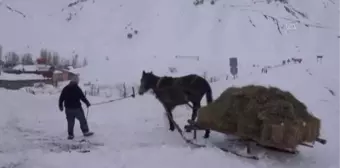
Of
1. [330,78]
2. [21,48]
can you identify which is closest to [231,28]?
[21,48]

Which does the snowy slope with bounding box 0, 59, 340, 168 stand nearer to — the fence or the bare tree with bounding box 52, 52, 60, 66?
the fence

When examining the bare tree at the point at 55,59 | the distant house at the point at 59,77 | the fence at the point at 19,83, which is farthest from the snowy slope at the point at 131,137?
the bare tree at the point at 55,59

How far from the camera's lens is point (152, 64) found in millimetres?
30141

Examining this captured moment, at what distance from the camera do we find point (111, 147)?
26.4ft

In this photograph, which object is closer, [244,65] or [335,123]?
[335,123]

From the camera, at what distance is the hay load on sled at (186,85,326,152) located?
21.6 ft

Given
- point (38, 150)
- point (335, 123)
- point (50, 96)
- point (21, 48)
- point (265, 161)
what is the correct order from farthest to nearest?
point (21, 48) < point (50, 96) < point (335, 123) < point (38, 150) < point (265, 161)

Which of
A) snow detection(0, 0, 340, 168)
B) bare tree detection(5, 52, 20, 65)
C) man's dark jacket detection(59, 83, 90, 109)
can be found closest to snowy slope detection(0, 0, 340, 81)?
snow detection(0, 0, 340, 168)

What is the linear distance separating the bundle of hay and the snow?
493mm

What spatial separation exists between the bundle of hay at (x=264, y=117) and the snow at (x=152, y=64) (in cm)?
49

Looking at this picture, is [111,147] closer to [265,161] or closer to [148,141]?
[148,141]

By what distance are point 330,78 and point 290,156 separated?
10867mm

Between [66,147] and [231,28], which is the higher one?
[231,28]

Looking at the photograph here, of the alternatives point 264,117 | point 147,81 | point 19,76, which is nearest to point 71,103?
point 147,81
